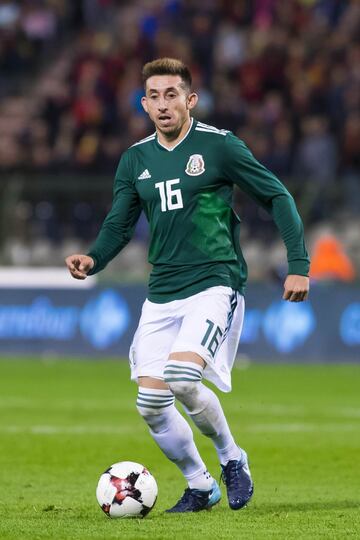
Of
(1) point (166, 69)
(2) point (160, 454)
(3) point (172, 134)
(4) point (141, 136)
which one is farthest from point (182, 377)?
(4) point (141, 136)

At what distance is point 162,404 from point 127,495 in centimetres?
50

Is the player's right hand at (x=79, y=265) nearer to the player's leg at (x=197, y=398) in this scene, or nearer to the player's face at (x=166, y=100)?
the player's leg at (x=197, y=398)

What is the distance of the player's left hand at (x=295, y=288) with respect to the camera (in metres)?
6.89

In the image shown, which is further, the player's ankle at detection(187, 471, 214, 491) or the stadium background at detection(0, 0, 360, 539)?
the stadium background at detection(0, 0, 360, 539)

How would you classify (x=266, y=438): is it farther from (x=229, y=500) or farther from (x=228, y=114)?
(x=228, y=114)

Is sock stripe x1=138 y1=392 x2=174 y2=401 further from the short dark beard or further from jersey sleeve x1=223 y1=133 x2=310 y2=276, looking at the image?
the short dark beard

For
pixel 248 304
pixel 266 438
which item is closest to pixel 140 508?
pixel 266 438

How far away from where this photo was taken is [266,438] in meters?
11.4

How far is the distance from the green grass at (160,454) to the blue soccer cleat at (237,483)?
8cm

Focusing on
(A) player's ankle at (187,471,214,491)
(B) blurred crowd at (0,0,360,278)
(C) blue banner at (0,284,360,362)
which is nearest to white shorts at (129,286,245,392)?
(A) player's ankle at (187,471,214,491)

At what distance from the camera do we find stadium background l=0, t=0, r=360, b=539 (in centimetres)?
1856

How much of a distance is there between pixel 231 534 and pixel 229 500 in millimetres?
989

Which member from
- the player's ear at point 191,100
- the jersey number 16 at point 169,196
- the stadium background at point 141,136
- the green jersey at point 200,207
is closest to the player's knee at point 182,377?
the green jersey at point 200,207

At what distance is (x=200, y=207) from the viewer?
726cm
